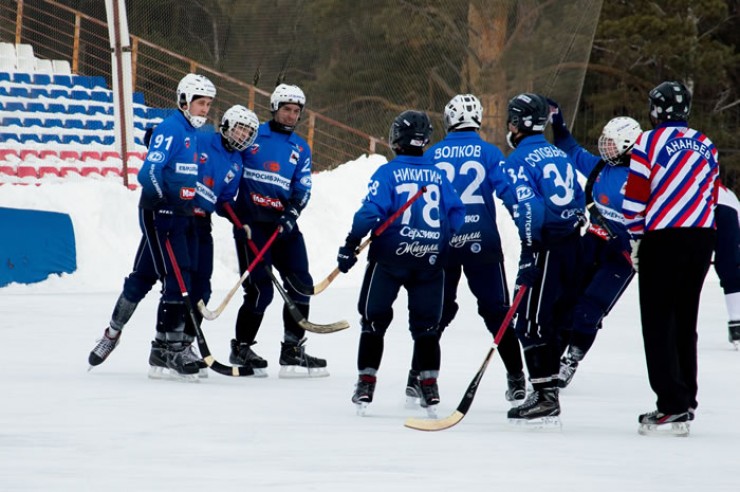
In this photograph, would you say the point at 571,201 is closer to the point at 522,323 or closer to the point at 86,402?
the point at 522,323

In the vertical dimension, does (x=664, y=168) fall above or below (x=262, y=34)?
below

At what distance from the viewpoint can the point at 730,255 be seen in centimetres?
895

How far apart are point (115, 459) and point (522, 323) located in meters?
1.95

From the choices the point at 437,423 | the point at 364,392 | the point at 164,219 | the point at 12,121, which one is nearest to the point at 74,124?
the point at 12,121

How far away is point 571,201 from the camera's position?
5.86 meters

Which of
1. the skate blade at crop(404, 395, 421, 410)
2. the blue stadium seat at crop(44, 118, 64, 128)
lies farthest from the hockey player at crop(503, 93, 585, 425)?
the blue stadium seat at crop(44, 118, 64, 128)

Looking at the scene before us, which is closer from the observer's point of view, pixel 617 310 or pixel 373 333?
pixel 373 333

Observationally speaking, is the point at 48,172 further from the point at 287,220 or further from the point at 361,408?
the point at 361,408

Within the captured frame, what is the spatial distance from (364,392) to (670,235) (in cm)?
147

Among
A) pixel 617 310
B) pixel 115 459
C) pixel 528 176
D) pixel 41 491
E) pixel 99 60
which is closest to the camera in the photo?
pixel 41 491

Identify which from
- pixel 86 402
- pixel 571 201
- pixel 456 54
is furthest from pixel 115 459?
pixel 456 54

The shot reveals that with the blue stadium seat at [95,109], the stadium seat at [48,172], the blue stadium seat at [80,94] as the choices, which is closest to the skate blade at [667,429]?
the stadium seat at [48,172]

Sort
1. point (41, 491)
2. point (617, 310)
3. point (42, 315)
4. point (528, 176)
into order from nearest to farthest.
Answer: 1. point (41, 491)
2. point (528, 176)
3. point (42, 315)
4. point (617, 310)

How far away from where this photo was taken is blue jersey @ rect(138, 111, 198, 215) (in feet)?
22.5
